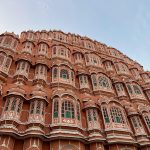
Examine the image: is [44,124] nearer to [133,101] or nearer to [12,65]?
[12,65]

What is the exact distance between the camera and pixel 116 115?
18859 millimetres

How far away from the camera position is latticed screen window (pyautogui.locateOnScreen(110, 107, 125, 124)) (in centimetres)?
1845

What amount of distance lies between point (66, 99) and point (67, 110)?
3.60ft

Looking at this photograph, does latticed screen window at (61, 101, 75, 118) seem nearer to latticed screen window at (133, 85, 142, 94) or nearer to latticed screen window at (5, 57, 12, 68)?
latticed screen window at (5, 57, 12, 68)

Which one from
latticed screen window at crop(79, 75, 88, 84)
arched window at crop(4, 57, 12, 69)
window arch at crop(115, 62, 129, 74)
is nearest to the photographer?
arched window at crop(4, 57, 12, 69)

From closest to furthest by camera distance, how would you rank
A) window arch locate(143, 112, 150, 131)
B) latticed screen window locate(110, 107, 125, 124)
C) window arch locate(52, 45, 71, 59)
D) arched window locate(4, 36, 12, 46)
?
latticed screen window locate(110, 107, 125, 124), window arch locate(143, 112, 150, 131), arched window locate(4, 36, 12, 46), window arch locate(52, 45, 71, 59)

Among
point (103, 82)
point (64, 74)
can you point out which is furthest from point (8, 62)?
point (103, 82)

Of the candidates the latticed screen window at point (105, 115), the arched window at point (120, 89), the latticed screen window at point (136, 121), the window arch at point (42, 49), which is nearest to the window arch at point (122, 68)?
the arched window at point (120, 89)

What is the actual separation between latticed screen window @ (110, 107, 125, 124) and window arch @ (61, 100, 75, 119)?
403cm

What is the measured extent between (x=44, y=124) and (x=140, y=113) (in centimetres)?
1052

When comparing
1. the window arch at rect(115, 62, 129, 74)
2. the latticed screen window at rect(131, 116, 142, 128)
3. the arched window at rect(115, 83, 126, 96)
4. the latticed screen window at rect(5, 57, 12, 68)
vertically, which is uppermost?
the window arch at rect(115, 62, 129, 74)

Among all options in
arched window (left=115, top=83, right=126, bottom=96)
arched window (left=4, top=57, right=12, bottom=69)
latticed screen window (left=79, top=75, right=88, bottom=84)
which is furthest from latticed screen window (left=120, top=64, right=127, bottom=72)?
arched window (left=4, top=57, right=12, bottom=69)

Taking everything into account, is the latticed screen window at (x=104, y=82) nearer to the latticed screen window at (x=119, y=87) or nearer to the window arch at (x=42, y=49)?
the latticed screen window at (x=119, y=87)

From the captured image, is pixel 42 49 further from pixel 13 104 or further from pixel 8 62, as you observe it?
pixel 13 104
